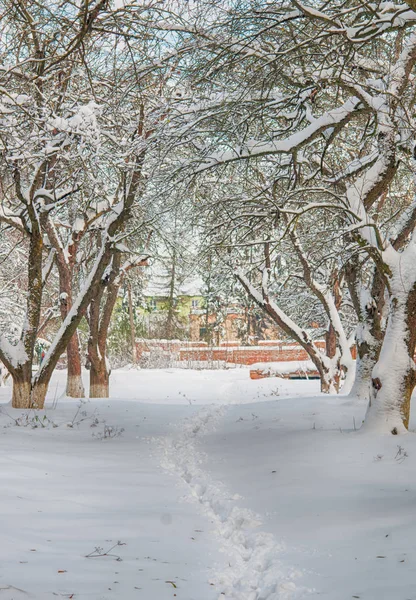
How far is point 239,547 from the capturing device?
452cm

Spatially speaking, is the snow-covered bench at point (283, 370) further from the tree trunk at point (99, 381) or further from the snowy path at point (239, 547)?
the snowy path at point (239, 547)

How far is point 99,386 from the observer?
16.5 meters

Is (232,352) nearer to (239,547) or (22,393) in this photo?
(22,393)

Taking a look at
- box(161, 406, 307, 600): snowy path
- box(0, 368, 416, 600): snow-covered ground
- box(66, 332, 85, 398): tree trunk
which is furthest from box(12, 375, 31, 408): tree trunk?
box(66, 332, 85, 398): tree trunk

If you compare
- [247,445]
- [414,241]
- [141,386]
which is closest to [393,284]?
[414,241]

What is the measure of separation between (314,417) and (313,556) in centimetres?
557

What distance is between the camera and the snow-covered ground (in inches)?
141

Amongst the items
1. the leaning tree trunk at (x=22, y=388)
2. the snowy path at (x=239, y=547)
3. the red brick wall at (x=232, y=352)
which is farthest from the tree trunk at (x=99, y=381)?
the red brick wall at (x=232, y=352)

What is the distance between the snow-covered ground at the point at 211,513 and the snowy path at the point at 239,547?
14mm

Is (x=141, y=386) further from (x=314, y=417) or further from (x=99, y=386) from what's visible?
(x=314, y=417)

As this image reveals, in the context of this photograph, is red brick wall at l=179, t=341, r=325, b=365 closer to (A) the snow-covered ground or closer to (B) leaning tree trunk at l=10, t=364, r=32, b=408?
(B) leaning tree trunk at l=10, t=364, r=32, b=408

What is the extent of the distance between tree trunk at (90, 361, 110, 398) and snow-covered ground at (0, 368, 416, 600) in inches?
262

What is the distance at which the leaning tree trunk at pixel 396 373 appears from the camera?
7.44m

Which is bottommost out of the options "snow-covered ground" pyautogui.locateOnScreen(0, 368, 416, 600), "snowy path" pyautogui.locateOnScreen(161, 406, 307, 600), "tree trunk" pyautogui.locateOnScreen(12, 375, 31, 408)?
"snowy path" pyautogui.locateOnScreen(161, 406, 307, 600)
